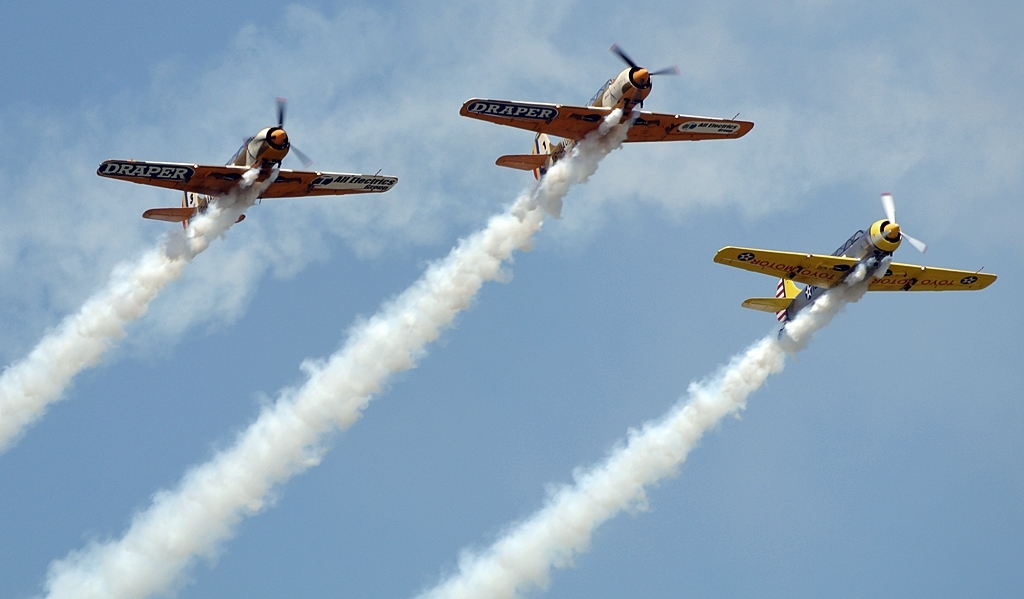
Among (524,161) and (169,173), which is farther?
(524,161)

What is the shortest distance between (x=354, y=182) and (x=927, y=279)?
19.5 metres

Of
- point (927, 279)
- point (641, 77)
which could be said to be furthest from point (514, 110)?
point (927, 279)

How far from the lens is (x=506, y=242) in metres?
71.4

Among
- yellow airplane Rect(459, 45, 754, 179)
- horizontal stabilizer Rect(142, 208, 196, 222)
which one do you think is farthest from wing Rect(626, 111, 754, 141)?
horizontal stabilizer Rect(142, 208, 196, 222)

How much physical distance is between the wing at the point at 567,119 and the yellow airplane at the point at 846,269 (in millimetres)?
6121

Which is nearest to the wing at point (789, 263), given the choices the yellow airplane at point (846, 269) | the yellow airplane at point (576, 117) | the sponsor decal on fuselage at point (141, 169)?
the yellow airplane at point (846, 269)

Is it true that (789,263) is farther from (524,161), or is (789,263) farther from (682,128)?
(524,161)

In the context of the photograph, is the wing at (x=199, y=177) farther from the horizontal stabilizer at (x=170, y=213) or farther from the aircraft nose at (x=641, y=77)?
the aircraft nose at (x=641, y=77)

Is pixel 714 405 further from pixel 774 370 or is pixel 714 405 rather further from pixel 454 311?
pixel 454 311

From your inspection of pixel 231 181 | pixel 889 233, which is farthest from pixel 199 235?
pixel 889 233

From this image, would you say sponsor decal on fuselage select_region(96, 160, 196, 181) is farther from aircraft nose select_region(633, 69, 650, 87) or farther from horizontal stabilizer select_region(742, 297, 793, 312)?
horizontal stabilizer select_region(742, 297, 793, 312)

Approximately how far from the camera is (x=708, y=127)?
72.9 metres

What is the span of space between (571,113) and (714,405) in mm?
10759

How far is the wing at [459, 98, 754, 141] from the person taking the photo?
68500 mm
